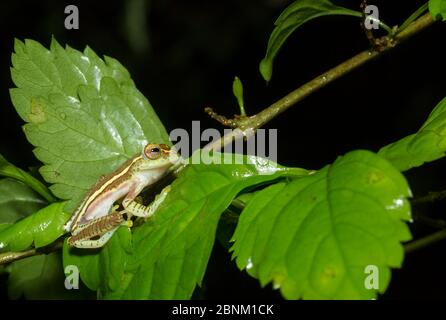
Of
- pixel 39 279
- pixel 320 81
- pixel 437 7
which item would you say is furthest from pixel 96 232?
pixel 437 7

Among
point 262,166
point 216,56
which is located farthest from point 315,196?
point 216,56

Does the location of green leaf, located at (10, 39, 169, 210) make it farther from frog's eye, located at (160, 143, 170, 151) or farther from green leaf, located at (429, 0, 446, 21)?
green leaf, located at (429, 0, 446, 21)

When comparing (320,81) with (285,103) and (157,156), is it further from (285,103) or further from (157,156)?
(157,156)

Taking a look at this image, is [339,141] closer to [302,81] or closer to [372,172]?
[302,81]

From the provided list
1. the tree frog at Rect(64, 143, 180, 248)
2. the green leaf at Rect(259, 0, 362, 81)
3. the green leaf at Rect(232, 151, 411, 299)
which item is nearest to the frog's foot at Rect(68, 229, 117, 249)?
Result: the tree frog at Rect(64, 143, 180, 248)

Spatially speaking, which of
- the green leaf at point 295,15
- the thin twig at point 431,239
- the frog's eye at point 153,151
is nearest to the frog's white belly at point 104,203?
the frog's eye at point 153,151

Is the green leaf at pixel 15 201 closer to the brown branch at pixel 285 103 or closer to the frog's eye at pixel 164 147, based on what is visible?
the brown branch at pixel 285 103

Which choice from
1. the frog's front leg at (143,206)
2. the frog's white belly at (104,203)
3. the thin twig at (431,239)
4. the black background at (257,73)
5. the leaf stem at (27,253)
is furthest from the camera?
the black background at (257,73)
